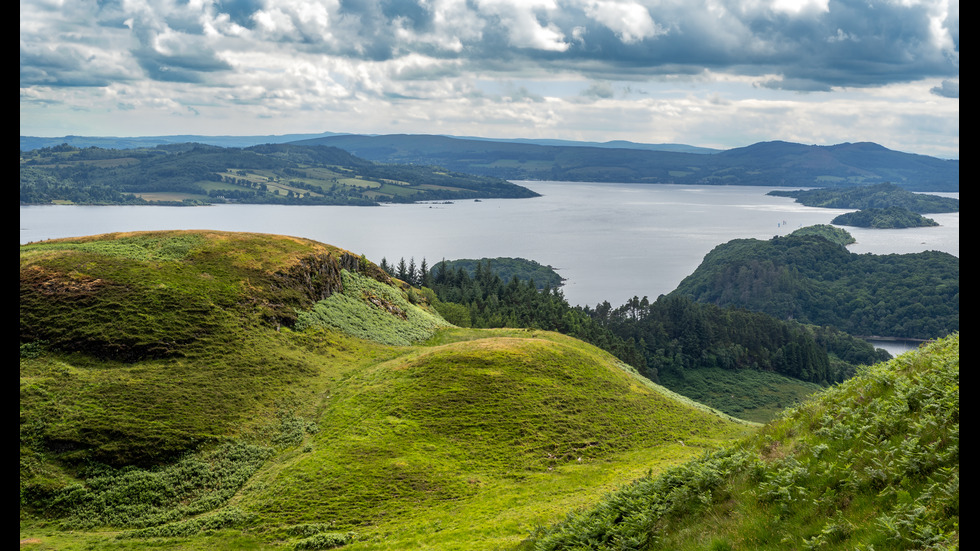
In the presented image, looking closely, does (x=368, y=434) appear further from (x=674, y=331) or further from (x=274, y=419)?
(x=674, y=331)

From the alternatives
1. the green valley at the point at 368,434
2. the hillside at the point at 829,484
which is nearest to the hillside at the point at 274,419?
the green valley at the point at 368,434

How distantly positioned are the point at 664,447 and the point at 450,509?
584 inches

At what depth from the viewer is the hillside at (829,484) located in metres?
9.13

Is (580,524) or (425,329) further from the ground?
(580,524)

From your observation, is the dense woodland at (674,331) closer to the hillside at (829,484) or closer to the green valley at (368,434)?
the green valley at (368,434)

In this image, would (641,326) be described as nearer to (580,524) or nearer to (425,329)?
(425,329)

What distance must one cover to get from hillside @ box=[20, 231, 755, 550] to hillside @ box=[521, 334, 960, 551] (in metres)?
8.73

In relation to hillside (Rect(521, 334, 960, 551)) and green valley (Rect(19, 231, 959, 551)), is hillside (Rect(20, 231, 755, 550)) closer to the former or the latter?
green valley (Rect(19, 231, 959, 551))

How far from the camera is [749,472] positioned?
41.0 ft

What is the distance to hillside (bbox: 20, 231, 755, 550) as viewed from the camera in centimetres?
2489

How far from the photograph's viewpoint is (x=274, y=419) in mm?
34688

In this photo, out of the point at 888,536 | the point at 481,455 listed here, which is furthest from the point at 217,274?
the point at 888,536

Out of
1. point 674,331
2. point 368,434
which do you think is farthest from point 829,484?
point 674,331

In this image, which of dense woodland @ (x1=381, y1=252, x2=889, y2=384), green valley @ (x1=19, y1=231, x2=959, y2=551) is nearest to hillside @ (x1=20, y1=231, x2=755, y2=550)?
green valley @ (x1=19, y1=231, x2=959, y2=551)
